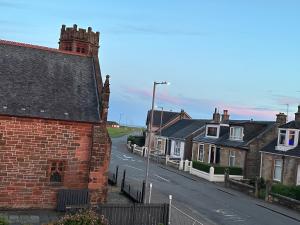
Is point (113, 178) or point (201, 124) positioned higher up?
point (201, 124)

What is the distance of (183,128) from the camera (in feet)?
233

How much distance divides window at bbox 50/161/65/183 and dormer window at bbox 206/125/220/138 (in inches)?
1309

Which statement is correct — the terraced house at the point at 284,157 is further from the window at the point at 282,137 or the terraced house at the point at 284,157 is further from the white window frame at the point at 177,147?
the white window frame at the point at 177,147

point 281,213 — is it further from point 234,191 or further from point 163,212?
point 163,212

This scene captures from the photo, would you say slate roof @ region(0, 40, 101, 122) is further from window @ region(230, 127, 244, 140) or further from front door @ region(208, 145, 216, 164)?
front door @ region(208, 145, 216, 164)

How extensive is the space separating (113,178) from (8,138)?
14.0 m

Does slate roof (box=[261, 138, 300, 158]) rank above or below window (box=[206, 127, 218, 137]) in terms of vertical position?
below

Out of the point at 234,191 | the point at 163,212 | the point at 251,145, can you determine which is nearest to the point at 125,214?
the point at 163,212

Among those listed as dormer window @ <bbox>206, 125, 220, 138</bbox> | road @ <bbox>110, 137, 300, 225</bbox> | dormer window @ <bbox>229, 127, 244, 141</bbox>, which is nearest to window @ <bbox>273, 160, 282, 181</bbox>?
road @ <bbox>110, 137, 300, 225</bbox>

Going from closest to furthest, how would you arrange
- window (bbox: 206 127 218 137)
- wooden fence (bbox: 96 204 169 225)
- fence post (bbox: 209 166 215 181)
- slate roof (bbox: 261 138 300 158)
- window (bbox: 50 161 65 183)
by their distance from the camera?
1. wooden fence (bbox: 96 204 169 225)
2. window (bbox: 50 161 65 183)
3. slate roof (bbox: 261 138 300 158)
4. fence post (bbox: 209 166 215 181)
5. window (bbox: 206 127 218 137)

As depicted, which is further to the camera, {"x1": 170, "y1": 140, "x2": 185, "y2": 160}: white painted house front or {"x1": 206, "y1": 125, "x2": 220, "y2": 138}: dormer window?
{"x1": 170, "y1": 140, "x2": 185, "y2": 160}: white painted house front

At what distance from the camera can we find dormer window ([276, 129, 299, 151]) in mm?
41844

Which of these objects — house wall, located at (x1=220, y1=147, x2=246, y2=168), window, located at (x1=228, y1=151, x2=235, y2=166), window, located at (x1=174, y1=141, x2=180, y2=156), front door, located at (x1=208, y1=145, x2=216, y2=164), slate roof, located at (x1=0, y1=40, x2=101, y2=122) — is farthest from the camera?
window, located at (x1=174, y1=141, x2=180, y2=156)

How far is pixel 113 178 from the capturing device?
38094mm
